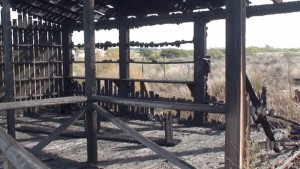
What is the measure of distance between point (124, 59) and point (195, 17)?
99.3 inches

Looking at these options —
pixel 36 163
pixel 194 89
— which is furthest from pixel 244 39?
pixel 194 89

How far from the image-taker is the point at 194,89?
9.62m

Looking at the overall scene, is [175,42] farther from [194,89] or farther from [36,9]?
[36,9]

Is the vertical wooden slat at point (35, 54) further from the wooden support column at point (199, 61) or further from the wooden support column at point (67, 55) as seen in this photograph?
the wooden support column at point (199, 61)

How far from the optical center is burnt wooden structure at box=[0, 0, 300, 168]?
3.97 metres

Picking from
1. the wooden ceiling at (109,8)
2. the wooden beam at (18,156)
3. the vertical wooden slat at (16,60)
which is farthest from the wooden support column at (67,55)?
the wooden beam at (18,156)

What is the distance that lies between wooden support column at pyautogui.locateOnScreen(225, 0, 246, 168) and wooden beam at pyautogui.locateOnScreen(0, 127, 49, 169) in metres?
2.13

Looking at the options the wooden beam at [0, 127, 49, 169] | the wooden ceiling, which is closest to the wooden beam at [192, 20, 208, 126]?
the wooden ceiling

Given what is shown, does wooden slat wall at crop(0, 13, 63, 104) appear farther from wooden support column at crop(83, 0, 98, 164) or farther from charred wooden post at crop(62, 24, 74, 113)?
wooden support column at crop(83, 0, 98, 164)

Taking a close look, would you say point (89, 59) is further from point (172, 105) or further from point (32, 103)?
point (172, 105)

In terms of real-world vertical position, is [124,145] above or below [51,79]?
below

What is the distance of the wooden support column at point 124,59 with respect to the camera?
1079 cm

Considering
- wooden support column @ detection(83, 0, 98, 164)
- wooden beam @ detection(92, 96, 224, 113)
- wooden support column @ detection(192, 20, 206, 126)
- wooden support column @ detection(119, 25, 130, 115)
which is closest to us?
wooden beam @ detection(92, 96, 224, 113)

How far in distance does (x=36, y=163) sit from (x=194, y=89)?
7.63 meters
